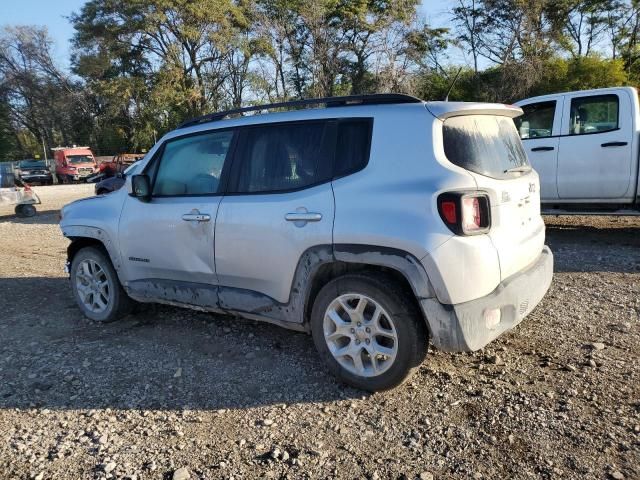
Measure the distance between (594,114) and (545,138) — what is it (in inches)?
27.7

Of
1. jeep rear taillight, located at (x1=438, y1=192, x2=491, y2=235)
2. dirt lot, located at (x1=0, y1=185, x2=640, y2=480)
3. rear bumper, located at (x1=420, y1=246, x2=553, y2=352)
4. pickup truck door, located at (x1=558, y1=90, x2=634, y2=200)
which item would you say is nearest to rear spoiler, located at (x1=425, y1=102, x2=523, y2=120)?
jeep rear taillight, located at (x1=438, y1=192, x2=491, y2=235)

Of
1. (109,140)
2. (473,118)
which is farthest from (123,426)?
(109,140)

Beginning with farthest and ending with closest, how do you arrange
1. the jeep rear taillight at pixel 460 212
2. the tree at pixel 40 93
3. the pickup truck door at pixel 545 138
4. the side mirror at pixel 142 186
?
the tree at pixel 40 93, the pickup truck door at pixel 545 138, the side mirror at pixel 142 186, the jeep rear taillight at pixel 460 212

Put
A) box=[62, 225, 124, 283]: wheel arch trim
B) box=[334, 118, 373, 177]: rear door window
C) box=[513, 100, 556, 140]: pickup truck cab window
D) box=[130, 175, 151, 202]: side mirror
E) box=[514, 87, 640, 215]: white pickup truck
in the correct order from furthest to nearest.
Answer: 1. box=[513, 100, 556, 140]: pickup truck cab window
2. box=[514, 87, 640, 215]: white pickup truck
3. box=[62, 225, 124, 283]: wheel arch trim
4. box=[130, 175, 151, 202]: side mirror
5. box=[334, 118, 373, 177]: rear door window

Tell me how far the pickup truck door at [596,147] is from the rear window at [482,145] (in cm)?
427

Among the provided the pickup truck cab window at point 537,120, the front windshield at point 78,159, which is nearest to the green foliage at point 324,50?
the front windshield at point 78,159

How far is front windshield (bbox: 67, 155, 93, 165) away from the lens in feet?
109

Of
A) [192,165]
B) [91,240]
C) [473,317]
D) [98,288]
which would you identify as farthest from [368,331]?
[91,240]

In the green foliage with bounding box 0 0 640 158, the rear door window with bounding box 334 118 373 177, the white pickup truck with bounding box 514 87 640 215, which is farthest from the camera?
the green foliage with bounding box 0 0 640 158

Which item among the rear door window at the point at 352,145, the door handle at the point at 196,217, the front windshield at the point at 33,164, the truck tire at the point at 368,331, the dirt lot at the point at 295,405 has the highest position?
the front windshield at the point at 33,164

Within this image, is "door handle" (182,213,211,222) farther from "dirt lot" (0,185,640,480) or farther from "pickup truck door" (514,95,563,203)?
"pickup truck door" (514,95,563,203)

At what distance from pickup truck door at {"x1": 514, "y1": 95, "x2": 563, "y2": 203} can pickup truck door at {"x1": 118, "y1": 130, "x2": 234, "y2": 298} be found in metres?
5.37

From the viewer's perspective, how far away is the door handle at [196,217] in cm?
400

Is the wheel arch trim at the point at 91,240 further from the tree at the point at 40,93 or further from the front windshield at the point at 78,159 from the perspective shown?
the tree at the point at 40,93
